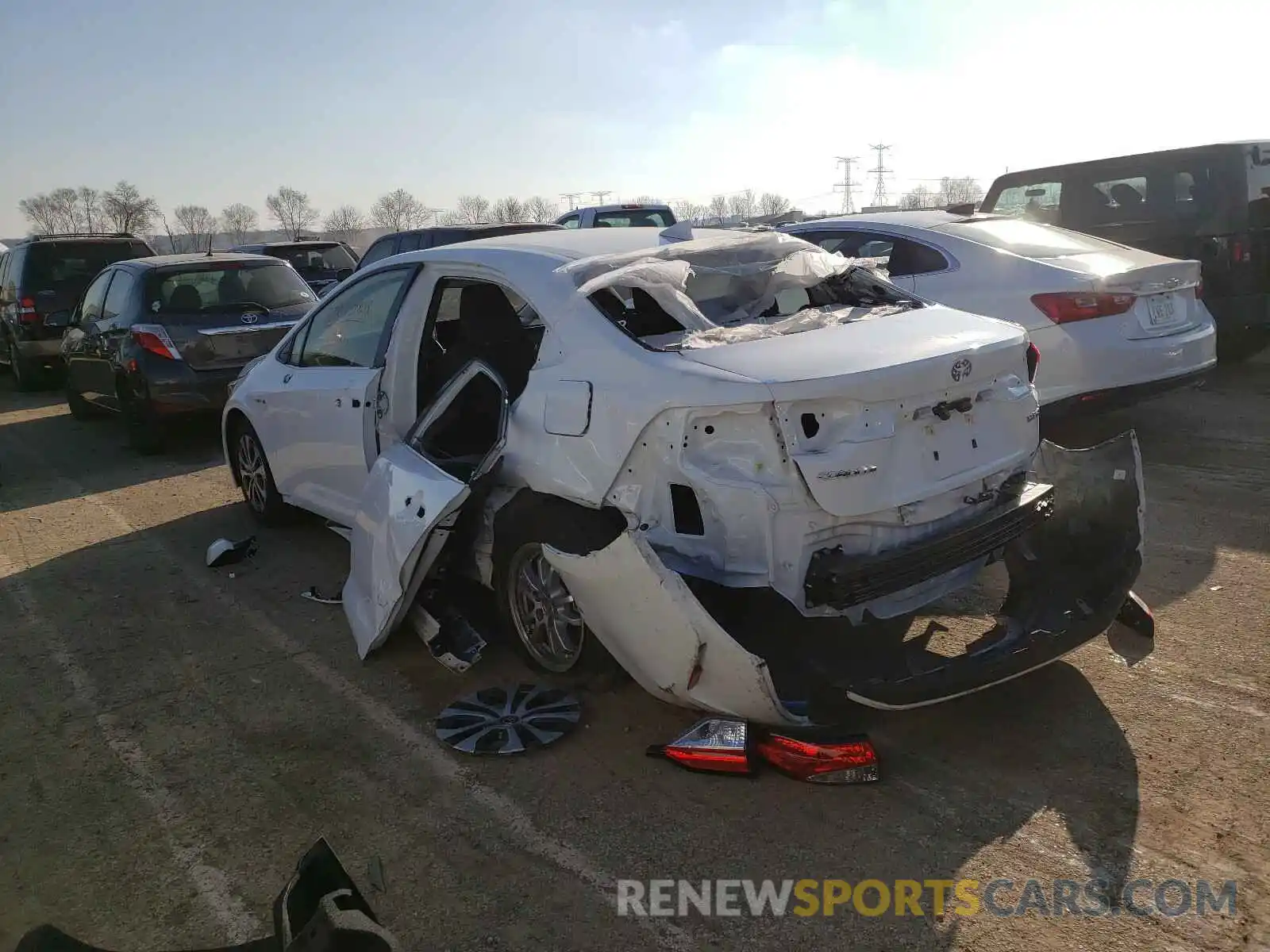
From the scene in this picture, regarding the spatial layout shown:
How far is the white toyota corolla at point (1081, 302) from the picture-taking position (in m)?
5.93

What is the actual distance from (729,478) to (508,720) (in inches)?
53.7

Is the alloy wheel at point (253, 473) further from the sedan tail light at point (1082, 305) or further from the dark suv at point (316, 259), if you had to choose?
the dark suv at point (316, 259)

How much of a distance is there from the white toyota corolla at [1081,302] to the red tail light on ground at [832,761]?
3533 mm

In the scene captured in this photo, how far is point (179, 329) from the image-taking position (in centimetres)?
865

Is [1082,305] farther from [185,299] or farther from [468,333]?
[185,299]

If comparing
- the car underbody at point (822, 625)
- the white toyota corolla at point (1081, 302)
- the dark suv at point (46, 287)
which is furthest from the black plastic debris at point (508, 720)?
the dark suv at point (46, 287)

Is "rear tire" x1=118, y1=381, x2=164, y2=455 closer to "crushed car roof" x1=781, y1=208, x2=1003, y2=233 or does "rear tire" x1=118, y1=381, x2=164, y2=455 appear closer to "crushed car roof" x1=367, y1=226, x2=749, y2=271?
"crushed car roof" x1=367, y1=226, x2=749, y2=271

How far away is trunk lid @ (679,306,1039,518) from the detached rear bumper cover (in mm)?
309

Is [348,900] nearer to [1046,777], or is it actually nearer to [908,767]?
[908,767]

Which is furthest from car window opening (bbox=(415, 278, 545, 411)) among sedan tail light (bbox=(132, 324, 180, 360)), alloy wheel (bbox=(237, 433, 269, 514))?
sedan tail light (bbox=(132, 324, 180, 360))

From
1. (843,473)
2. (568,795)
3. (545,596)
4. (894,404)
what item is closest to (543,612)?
(545,596)

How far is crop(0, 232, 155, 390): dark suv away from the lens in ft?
43.0

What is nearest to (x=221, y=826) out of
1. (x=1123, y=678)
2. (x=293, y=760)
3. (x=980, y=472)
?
(x=293, y=760)

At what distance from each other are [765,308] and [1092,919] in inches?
99.9
